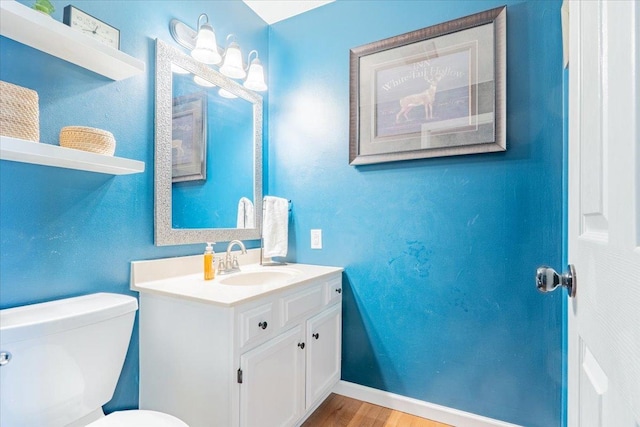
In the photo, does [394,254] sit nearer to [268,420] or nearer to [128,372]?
[268,420]

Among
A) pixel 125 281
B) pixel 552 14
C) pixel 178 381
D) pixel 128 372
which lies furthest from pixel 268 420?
pixel 552 14

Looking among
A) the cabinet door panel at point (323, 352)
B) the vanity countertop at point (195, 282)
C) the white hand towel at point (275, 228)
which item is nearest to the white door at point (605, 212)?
the vanity countertop at point (195, 282)

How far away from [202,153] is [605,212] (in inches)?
63.3

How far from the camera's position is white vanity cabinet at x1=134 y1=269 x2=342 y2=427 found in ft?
3.62

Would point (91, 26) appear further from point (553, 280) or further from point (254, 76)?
point (553, 280)

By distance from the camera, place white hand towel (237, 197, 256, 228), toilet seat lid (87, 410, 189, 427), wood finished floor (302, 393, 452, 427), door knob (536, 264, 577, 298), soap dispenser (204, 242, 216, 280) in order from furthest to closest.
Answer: white hand towel (237, 197, 256, 228) < wood finished floor (302, 393, 452, 427) < soap dispenser (204, 242, 216, 280) < toilet seat lid (87, 410, 189, 427) < door knob (536, 264, 577, 298)

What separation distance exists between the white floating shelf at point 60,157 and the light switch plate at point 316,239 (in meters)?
1.07

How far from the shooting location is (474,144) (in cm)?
153

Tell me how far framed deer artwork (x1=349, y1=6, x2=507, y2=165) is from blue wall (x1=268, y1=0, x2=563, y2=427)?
0.20ft

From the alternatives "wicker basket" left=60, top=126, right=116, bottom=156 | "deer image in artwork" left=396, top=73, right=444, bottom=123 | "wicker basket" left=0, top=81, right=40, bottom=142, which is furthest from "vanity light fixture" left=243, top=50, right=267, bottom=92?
"wicker basket" left=0, top=81, right=40, bottom=142

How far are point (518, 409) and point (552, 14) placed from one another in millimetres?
1840

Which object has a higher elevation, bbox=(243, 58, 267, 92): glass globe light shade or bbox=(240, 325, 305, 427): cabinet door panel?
bbox=(243, 58, 267, 92): glass globe light shade

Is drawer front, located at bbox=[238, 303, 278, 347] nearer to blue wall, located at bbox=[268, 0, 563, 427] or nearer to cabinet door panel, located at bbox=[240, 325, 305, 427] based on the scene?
cabinet door panel, located at bbox=[240, 325, 305, 427]

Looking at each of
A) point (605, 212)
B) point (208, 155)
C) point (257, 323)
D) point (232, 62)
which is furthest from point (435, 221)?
point (232, 62)
